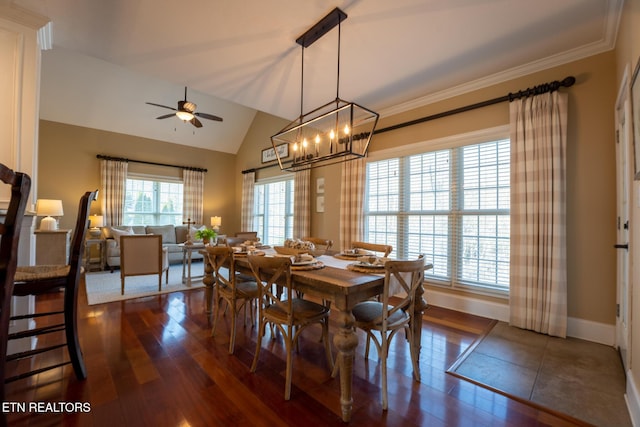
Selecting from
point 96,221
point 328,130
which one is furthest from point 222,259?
point 96,221

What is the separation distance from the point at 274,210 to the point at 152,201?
3.05 metres

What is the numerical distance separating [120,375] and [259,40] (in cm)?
297

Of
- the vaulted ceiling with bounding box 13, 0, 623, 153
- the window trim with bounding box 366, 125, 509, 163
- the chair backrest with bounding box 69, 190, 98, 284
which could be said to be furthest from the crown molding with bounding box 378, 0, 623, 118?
the chair backrest with bounding box 69, 190, 98, 284

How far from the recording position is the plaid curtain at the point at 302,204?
513 centimetres

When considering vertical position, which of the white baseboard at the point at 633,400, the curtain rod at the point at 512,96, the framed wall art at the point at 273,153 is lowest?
the white baseboard at the point at 633,400

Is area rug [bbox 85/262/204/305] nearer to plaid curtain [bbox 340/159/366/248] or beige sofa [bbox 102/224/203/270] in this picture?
beige sofa [bbox 102/224/203/270]

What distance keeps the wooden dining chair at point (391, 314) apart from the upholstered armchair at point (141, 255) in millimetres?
3368

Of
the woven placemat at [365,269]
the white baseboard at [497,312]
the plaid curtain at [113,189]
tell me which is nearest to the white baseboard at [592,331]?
the white baseboard at [497,312]

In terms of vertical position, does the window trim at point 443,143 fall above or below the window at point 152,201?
above

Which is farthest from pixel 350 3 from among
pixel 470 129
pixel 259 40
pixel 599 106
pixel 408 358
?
pixel 408 358

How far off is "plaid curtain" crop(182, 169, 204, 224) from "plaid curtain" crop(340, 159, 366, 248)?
448 centimetres

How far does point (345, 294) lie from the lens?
1565 mm

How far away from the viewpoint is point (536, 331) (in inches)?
106

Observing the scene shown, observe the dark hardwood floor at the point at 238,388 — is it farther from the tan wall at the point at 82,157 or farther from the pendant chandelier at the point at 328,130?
the tan wall at the point at 82,157
